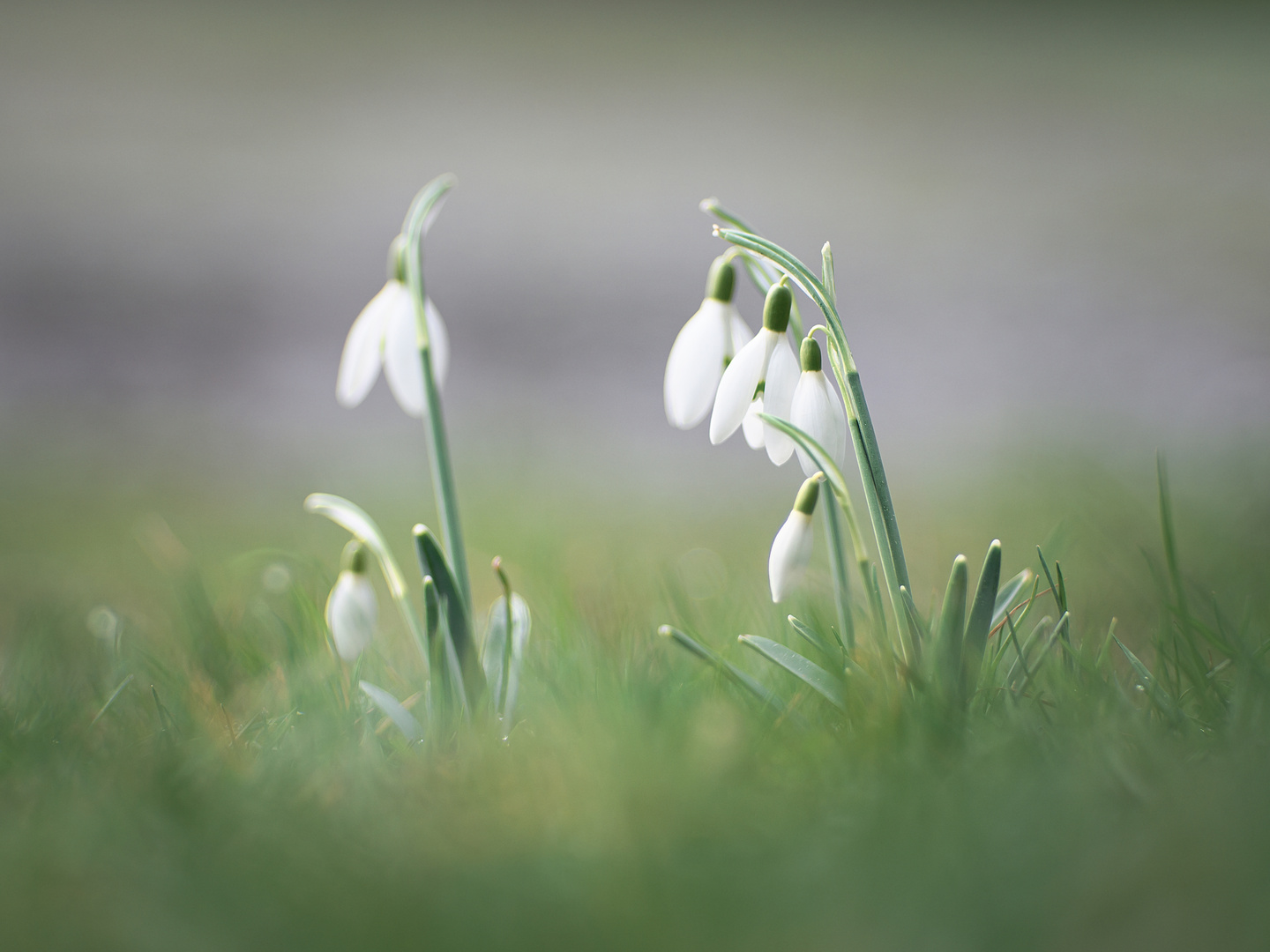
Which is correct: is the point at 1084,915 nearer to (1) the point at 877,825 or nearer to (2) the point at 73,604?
(1) the point at 877,825

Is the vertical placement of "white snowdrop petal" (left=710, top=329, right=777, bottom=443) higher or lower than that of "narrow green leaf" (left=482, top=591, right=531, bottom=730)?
higher

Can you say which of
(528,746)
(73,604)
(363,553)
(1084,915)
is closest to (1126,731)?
(1084,915)

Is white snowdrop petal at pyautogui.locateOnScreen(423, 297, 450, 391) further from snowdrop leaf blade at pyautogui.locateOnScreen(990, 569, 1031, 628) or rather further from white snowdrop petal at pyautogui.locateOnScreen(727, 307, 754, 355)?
snowdrop leaf blade at pyautogui.locateOnScreen(990, 569, 1031, 628)

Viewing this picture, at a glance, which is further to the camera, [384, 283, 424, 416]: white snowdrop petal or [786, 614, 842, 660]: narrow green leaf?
[384, 283, 424, 416]: white snowdrop petal

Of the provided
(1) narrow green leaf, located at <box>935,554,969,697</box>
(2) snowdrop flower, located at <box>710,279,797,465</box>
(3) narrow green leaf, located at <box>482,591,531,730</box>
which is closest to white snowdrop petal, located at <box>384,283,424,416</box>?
(3) narrow green leaf, located at <box>482,591,531,730</box>

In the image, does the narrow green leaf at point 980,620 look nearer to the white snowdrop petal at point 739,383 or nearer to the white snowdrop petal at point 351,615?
the white snowdrop petal at point 739,383

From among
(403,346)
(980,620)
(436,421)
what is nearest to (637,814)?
(980,620)

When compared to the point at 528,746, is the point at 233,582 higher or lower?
lower

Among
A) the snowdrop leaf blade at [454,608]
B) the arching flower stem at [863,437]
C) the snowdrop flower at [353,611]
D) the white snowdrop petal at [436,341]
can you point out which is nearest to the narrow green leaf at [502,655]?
the snowdrop leaf blade at [454,608]
